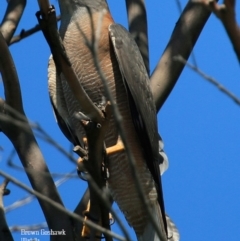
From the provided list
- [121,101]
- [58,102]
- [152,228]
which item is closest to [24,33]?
[58,102]

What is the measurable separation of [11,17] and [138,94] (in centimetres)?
130

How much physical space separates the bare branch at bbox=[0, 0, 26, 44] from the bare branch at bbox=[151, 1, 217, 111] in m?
1.14

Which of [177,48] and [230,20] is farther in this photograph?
[177,48]

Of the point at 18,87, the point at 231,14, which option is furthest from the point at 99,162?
the point at 231,14

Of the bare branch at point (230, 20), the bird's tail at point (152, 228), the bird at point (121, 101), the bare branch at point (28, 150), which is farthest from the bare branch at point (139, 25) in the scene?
the bare branch at point (230, 20)

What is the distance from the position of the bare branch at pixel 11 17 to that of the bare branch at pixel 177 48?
1137 mm

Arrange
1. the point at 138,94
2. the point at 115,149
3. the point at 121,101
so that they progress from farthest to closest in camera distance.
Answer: the point at 121,101 → the point at 138,94 → the point at 115,149

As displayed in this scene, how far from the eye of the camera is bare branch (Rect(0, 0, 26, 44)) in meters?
4.57

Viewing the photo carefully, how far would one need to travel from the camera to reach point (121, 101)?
4270 mm

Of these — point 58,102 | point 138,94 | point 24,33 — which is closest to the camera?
point 138,94

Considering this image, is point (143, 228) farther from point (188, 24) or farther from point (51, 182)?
point (188, 24)

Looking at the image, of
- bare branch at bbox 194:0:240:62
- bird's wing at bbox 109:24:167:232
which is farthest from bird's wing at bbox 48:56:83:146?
bare branch at bbox 194:0:240:62

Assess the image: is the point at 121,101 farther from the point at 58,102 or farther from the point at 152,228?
the point at 152,228

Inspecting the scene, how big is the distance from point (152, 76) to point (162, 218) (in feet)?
3.42
